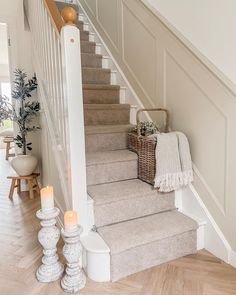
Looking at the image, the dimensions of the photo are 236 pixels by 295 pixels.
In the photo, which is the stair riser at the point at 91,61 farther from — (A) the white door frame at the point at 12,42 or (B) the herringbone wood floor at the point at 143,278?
(B) the herringbone wood floor at the point at 143,278

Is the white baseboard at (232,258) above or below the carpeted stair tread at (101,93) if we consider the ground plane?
below

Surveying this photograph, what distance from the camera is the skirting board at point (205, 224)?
1.85 metres

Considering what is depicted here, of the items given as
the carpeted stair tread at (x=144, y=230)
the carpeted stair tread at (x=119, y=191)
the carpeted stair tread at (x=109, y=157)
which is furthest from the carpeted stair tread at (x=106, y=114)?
the carpeted stair tread at (x=144, y=230)

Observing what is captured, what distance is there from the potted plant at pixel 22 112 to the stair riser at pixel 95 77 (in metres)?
0.59

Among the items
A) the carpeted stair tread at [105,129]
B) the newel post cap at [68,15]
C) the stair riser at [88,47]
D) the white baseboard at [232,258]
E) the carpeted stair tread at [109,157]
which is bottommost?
the white baseboard at [232,258]

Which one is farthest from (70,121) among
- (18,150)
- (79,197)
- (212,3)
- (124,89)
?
(18,150)

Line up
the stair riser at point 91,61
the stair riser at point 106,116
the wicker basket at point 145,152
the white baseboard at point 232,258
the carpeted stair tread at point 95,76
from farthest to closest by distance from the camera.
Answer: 1. the stair riser at point 91,61
2. the carpeted stair tread at point 95,76
3. the stair riser at point 106,116
4. the wicker basket at point 145,152
5. the white baseboard at point 232,258

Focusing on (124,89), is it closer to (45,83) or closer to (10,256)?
(45,83)

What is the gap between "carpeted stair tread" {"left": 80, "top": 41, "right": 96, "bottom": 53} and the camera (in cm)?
348

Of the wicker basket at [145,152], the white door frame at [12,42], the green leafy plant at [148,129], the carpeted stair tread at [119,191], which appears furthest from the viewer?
the white door frame at [12,42]

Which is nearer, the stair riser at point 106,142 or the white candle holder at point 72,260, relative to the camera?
the white candle holder at point 72,260

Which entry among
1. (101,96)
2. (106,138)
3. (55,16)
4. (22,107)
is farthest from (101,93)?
(55,16)

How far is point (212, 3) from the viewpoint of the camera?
1834 mm

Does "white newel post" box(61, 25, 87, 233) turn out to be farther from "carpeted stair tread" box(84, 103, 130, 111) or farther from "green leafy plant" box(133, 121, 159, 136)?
"carpeted stair tread" box(84, 103, 130, 111)
